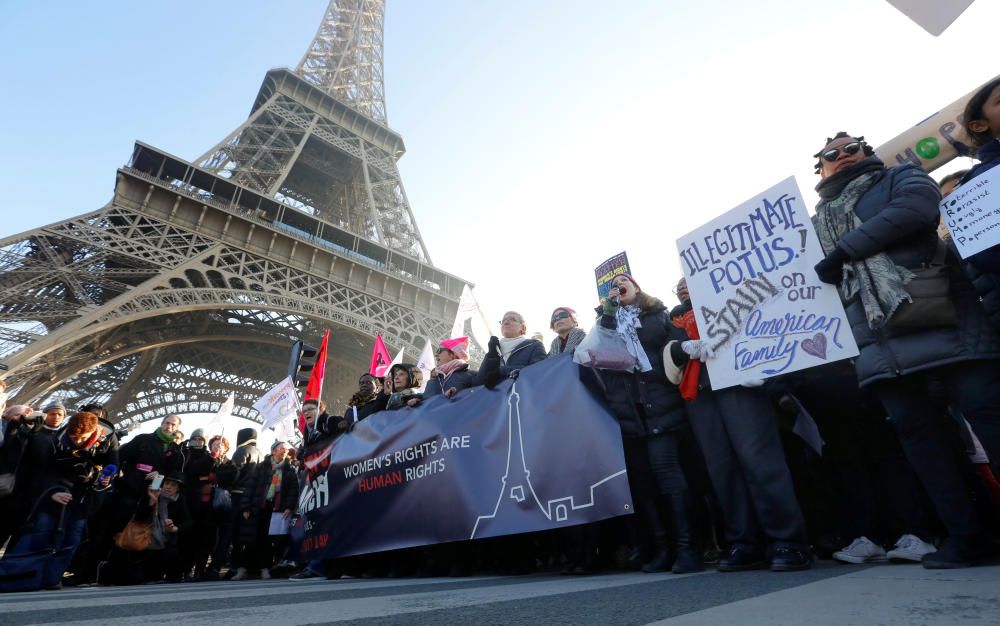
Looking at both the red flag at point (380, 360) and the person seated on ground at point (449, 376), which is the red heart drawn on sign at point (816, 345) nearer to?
the person seated on ground at point (449, 376)

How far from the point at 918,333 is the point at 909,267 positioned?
0.29m

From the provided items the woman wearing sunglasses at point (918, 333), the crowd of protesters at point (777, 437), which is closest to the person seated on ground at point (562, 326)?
the crowd of protesters at point (777, 437)

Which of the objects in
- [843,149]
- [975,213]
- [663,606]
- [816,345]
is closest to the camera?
[663,606]

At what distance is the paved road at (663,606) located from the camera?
1165 mm

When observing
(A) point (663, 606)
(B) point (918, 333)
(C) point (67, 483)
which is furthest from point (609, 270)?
(C) point (67, 483)

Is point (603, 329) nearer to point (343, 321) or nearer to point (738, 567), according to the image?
point (738, 567)

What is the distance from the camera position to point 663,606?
1443mm

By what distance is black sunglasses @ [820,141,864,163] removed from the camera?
265 centimetres

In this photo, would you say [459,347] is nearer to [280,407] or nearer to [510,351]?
[510,351]

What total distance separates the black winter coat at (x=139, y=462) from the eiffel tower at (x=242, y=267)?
9.72 m

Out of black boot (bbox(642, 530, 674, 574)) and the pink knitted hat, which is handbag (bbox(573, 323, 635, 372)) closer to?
black boot (bbox(642, 530, 674, 574))

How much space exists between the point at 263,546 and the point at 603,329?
5.26 metres

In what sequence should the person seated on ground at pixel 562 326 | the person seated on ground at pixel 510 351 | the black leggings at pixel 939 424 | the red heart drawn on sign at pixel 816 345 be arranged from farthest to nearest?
the person seated on ground at pixel 562 326, the person seated on ground at pixel 510 351, the red heart drawn on sign at pixel 816 345, the black leggings at pixel 939 424

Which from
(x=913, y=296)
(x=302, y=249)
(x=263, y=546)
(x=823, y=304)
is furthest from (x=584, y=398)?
(x=302, y=249)
